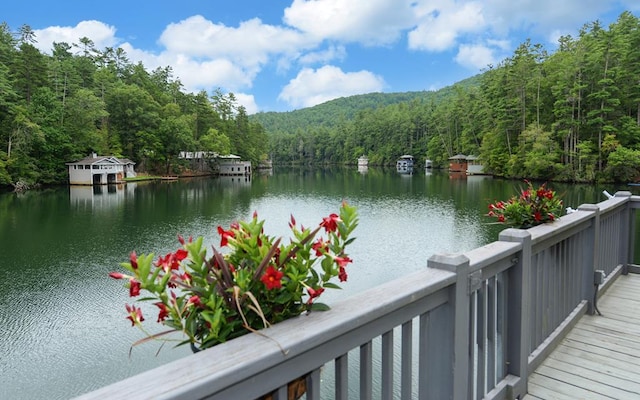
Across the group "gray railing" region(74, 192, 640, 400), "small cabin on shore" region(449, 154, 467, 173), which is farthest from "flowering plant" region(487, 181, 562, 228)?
"small cabin on shore" region(449, 154, 467, 173)

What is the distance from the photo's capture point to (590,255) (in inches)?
119

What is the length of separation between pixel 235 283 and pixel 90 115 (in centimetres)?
4123

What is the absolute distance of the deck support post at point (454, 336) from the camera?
1409 millimetres

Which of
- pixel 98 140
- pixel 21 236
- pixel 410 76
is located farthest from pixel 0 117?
pixel 410 76

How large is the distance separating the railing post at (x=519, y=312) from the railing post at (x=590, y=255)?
1278 millimetres

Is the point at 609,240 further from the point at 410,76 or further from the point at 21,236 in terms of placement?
the point at 410,76

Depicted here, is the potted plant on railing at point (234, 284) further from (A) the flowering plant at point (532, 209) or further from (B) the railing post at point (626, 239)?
(B) the railing post at point (626, 239)

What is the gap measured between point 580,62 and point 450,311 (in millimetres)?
35870

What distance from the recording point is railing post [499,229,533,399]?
1.97 meters

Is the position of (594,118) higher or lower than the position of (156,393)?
higher

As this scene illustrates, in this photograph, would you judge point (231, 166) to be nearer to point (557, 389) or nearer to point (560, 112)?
point (560, 112)

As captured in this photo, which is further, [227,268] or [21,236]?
[21,236]

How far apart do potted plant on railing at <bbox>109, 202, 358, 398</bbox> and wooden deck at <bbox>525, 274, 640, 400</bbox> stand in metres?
1.68

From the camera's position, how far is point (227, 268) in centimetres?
104
